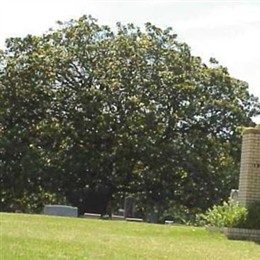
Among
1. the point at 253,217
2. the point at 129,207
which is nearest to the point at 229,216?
the point at 253,217

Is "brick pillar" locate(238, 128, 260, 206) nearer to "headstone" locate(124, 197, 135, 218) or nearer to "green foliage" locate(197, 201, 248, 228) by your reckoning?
"green foliage" locate(197, 201, 248, 228)

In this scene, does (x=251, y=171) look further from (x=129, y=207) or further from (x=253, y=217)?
(x=129, y=207)

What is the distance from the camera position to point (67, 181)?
38.5 m

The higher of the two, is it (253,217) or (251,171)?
(251,171)

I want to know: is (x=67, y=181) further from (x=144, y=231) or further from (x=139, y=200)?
(x=144, y=231)

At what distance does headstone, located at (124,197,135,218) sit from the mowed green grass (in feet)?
70.7

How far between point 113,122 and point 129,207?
5582mm

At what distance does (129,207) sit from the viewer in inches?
1631

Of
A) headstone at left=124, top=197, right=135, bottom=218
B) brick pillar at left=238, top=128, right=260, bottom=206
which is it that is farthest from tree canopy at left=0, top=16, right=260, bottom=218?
brick pillar at left=238, top=128, right=260, bottom=206

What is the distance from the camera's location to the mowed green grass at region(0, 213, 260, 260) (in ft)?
37.7

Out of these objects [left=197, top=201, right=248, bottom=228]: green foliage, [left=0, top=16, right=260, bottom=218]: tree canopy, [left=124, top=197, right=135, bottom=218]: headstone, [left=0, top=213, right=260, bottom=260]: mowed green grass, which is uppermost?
[left=0, top=16, right=260, bottom=218]: tree canopy

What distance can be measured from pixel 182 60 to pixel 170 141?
413cm

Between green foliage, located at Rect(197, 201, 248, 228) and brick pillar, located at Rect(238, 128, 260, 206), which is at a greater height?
brick pillar, located at Rect(238, 128, 260, 206)

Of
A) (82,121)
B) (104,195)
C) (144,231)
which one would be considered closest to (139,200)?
(104,195)
